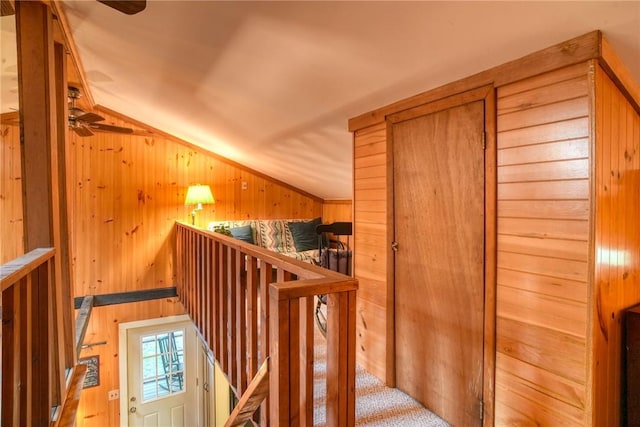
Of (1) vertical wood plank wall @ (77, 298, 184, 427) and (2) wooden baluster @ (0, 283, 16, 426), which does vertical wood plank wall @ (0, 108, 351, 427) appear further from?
(2) wooden baluster @ (0, 283, 16, 426)

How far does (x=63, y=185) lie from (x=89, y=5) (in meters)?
1.05

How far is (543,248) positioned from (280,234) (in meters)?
3.89

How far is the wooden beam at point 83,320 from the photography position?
3259 mm

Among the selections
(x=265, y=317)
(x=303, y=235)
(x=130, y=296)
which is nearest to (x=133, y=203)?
(x=130, y=296)

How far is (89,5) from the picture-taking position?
73.3 inches

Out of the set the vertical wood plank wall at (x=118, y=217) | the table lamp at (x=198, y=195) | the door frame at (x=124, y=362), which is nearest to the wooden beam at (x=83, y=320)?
the vertical wood plank wall at (x=118, y=217)

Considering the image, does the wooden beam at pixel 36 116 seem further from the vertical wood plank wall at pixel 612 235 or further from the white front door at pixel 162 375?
the white front door at pixel 162 375

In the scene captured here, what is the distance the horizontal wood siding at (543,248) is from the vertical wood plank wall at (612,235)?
2.2 inches

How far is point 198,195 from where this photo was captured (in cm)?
443

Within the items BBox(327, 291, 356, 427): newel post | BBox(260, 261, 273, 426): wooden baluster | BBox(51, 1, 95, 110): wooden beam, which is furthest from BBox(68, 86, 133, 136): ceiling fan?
BBox(327, 291, 356, 427): newel post

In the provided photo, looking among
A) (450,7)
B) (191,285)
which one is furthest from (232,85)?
(191,285)

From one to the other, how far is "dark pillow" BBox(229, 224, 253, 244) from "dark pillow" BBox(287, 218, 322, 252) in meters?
0.64

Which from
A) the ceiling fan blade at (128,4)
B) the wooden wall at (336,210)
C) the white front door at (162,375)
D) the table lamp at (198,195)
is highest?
the ceiling fan blade at (128,4)

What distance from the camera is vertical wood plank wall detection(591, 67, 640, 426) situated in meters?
1.27
